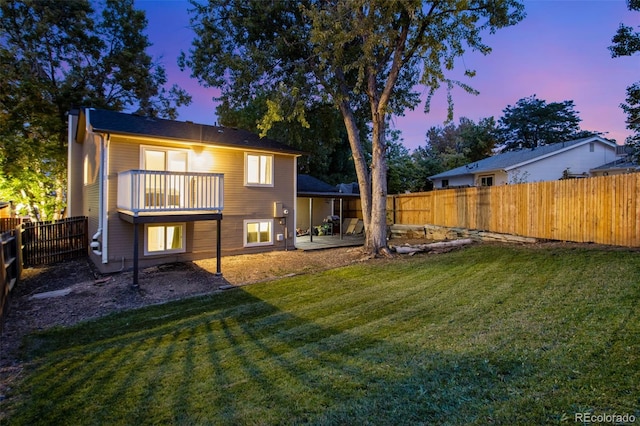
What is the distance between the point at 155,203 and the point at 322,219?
12.0m

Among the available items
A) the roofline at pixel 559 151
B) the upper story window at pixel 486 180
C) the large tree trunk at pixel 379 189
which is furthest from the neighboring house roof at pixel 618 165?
the large tree trunk at pixel 379 189

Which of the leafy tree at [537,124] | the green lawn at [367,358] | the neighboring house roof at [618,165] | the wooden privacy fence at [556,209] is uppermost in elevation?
the leafy tree at [537,124]

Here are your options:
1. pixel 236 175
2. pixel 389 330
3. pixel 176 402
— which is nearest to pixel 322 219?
pixel 236 175

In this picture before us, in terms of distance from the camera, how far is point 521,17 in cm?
1027

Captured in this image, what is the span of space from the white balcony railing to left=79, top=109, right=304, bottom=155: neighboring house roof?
140 centimetres

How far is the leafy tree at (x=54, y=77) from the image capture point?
1594 centimetres

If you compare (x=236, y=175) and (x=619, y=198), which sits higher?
(x=236, y=175)

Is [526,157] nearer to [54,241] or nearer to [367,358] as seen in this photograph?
[367,358]

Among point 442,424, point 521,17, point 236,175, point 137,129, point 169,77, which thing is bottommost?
point 442,424

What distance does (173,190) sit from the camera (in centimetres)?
917

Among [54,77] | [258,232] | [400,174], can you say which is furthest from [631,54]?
[54,77]

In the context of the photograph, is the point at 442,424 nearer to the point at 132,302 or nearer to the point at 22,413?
the point at 22,413

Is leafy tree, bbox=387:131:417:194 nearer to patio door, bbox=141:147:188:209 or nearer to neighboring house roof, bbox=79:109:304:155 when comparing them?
neighboring house roof, bbox=79:109:304:155

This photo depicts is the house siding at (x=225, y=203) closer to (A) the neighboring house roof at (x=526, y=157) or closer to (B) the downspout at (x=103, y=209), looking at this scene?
(B) the downspout at (x=103, y=209)
